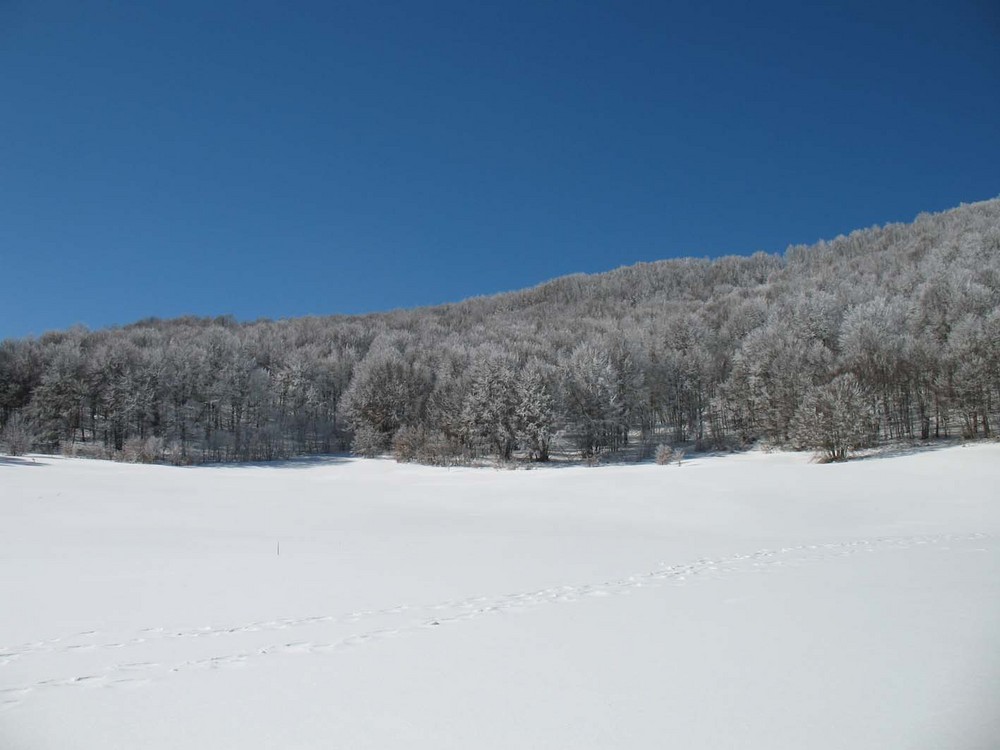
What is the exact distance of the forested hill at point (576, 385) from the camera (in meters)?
39.7

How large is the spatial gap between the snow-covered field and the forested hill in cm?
2814

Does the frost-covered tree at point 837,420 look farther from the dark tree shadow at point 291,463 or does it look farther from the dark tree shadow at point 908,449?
the dark tree shadow at point 291,463

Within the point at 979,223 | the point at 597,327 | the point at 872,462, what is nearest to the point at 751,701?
the point at 872,462

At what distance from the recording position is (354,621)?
278 inches

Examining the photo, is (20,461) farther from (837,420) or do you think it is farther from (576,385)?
(837,420)

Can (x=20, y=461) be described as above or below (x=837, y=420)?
above

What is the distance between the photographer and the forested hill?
130ft

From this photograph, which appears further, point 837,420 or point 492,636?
point 837,420

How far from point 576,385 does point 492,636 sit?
45943mm

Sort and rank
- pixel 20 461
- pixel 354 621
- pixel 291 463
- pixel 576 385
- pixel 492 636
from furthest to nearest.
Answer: pixel 576 385
pixel 291 463
pixel 20 461
pixel 354 621
pixel 492 636

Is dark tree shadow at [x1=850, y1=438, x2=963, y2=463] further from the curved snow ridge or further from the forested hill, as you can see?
the curved snow ridge

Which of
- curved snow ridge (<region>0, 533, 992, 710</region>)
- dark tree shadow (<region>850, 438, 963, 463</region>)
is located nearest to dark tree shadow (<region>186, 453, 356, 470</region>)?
dark tree shadow (<region>850, 438, 963, 463</region>)

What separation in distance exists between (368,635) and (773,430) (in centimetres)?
4283

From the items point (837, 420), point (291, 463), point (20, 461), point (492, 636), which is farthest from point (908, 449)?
point (20, 461)
